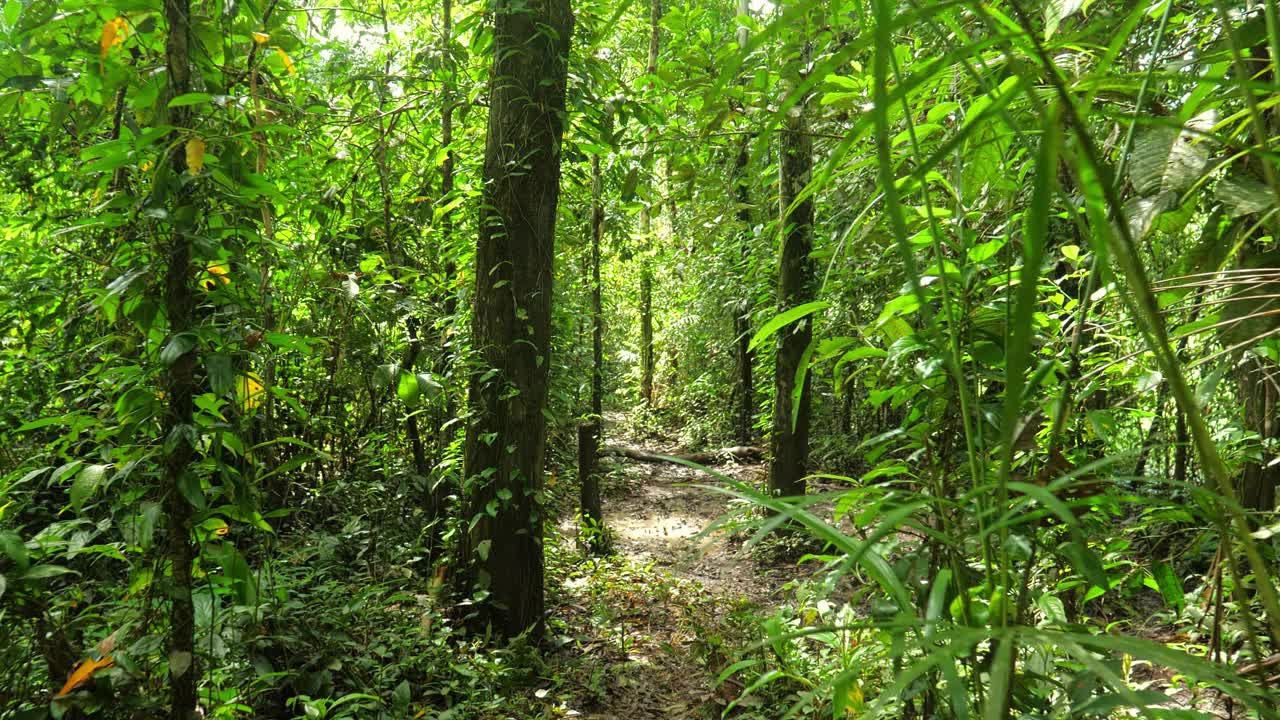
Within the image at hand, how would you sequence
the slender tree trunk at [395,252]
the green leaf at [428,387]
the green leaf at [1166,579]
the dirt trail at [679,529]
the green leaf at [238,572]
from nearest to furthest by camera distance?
1. the green leaf at [1166,579]
2. the green leaf at [238,572]
3. the green leaf at [428,387]
4. the slender tree trunk at [395,252]
5. the dirt trail at [679,529]

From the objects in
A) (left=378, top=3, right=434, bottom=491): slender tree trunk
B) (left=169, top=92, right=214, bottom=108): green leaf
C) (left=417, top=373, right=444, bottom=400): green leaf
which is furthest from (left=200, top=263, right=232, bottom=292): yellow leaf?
(left=378, top=3, right=434, bottom=491): slender tree trunk

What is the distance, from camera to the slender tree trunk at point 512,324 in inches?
132

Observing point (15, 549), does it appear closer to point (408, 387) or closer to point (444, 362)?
point (408, 387)

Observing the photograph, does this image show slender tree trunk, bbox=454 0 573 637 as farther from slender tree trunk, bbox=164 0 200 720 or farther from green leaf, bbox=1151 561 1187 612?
green leaf, bbox=1151 561 1187 612

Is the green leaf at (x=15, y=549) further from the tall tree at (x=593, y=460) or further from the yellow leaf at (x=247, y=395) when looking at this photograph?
the tall tree at (x=593, y=460)

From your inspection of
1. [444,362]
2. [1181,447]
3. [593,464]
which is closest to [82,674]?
[444,362]

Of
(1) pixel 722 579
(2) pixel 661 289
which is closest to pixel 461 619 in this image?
(1) pixel 722 579

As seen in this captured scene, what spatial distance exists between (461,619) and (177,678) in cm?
193

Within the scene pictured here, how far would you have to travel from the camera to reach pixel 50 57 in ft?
5.90

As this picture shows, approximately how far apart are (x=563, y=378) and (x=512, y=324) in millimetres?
3481

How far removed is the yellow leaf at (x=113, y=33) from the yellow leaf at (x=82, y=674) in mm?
1363

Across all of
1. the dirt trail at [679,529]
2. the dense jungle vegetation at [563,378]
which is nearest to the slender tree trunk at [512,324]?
the dense jungle vegetation at [563,378]

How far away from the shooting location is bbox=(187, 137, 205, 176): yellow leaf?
1.42 metres

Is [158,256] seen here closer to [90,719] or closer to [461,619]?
[90,719]
